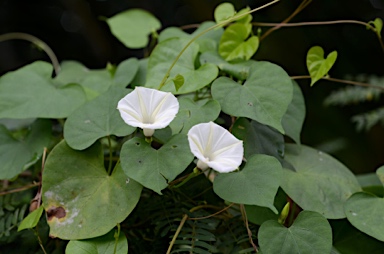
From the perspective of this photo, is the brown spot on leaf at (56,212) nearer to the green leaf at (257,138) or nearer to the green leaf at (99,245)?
the green leaf at (99,245)

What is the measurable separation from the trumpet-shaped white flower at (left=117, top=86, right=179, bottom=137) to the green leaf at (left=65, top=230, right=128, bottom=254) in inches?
4.6

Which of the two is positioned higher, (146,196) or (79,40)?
(146,196)

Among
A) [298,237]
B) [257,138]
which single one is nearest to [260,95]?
[257,138]

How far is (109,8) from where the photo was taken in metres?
2.02

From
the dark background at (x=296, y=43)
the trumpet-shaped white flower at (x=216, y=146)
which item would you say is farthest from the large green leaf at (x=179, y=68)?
the dark background at (x=296, y=43)

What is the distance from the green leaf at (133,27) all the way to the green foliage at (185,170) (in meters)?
0.16

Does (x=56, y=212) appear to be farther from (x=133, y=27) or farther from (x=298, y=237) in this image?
(x=133, y=27)

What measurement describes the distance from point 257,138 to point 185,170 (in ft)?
0.32

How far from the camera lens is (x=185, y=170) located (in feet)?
2.00

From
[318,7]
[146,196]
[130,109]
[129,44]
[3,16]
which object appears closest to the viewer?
[130,109]

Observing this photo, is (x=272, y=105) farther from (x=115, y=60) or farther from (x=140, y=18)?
(x=115, y=60)

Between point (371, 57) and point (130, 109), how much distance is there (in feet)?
4.87

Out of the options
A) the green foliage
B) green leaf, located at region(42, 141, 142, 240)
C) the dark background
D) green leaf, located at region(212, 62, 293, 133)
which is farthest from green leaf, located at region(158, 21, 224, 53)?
the dark background

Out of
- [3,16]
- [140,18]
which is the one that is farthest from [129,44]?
[3,16]
